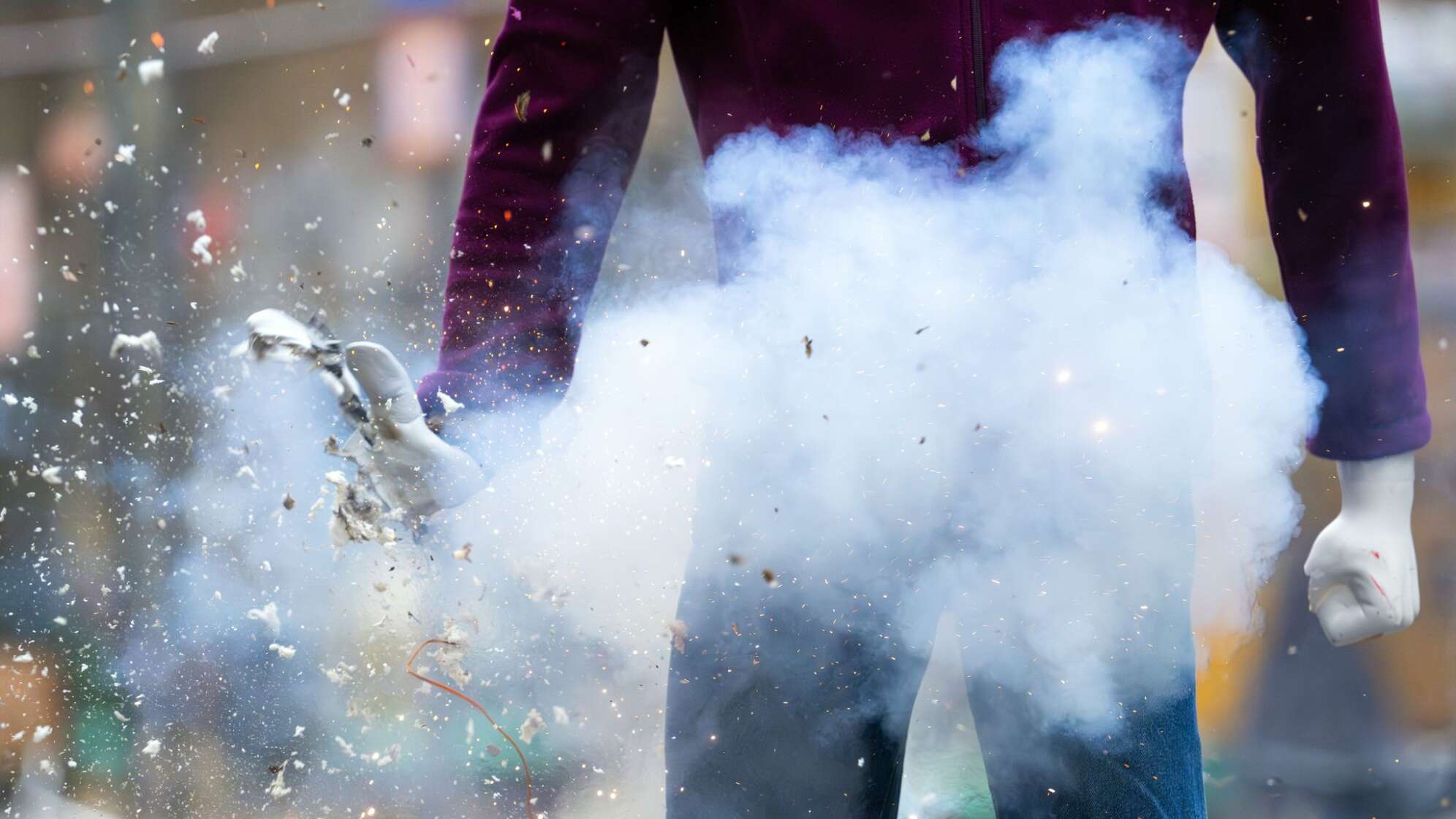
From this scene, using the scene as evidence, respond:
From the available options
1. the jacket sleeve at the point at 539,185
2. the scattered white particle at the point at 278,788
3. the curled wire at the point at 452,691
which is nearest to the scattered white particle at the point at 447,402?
the jacket sleeve at the point at 539,185

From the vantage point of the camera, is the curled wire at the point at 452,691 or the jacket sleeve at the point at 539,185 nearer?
the jacket sleeve at the point at 539,185

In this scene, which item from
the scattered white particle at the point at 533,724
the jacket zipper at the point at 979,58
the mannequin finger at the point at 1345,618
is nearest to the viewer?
the jacket zipper at the point at 979,58

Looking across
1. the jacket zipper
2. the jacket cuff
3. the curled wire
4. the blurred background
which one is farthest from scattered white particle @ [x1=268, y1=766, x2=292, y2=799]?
the jacket cuff

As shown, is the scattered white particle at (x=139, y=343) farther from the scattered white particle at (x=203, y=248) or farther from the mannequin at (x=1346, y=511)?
the mannequin at (x=1346, y=511)

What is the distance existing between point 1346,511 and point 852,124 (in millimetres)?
571

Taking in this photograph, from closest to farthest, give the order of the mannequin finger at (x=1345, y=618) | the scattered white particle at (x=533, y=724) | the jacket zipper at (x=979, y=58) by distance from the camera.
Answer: the jacket zipper at (x=979, y=58)
the mannequin finger at (x=1345, y=618)
the scattered white particle at (x=533, y=724)

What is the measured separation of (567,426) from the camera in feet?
3.09

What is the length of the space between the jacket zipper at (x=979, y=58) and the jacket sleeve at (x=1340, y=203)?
25 centimetres

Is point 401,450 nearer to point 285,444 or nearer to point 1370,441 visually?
point 285,444

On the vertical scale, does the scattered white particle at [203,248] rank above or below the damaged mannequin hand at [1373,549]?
above

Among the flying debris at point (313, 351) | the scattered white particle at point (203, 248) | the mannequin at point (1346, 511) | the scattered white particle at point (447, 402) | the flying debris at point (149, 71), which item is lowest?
the mannequin at point (1346, 511)

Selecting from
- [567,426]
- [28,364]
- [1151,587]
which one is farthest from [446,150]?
[1151,587]

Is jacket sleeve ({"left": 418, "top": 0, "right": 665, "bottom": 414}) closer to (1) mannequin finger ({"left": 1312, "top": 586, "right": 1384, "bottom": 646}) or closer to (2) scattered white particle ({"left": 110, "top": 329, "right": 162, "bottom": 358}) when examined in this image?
(2) scattered white particle ({"left": 110, "top": 329, "right": 162, "bottom": 358})

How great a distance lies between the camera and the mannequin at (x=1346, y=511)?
828 mm
